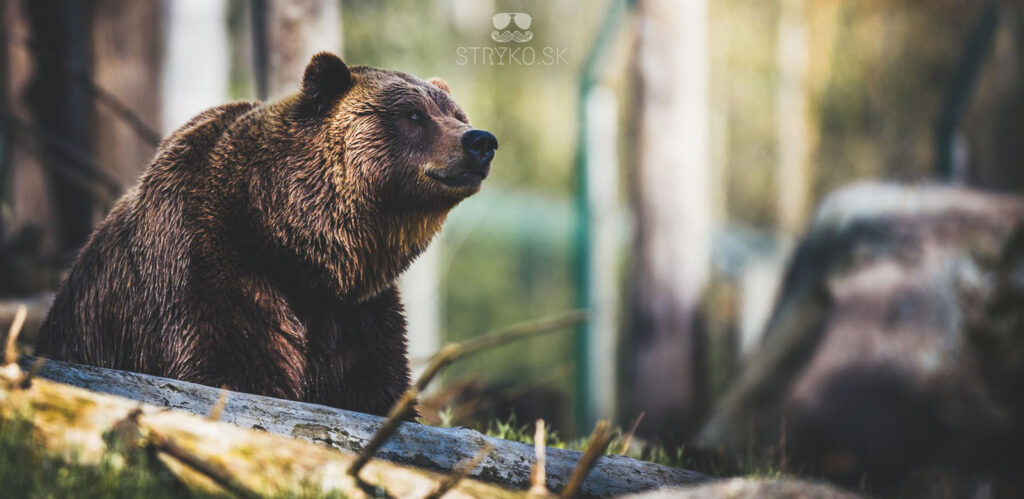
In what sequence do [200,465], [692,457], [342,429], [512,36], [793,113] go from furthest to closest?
[793,113]
[512,36]
[692,457]
[342,429]
[200,465]

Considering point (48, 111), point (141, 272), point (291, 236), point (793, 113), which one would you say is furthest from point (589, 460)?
point (793, 113)

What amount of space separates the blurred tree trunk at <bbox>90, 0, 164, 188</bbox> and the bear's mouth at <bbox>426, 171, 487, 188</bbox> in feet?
19.5

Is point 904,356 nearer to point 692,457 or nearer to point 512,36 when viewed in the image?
point 692,457

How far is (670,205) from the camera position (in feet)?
25.9

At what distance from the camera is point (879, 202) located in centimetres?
748

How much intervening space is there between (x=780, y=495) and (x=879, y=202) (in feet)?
18.6

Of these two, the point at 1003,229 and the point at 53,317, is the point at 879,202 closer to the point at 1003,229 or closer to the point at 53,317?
the point at 1003,229

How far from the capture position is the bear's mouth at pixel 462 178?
322 centimetres

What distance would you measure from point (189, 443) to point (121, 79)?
6874mm

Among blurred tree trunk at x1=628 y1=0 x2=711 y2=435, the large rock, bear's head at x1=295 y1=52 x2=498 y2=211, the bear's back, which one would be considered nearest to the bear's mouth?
bear's head at x1=295 y1=52 x2=498 y2=211

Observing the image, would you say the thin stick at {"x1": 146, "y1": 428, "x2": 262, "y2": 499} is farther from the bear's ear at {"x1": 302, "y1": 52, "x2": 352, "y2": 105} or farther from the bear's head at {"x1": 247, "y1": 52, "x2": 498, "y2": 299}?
the bear's ear at {"x1": 302, "y1": 52, "x2": 352, "y2": 105}

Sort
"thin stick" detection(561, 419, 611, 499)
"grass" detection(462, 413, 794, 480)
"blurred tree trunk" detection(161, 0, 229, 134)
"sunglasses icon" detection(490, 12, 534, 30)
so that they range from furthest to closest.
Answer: "blurred tree trunk" detection(161, 0, 229, 134)
"sunglasses icon" detection(490, 12, 534, 30)
"grass" detection(462, 413, 794, 480)
"thin stick" detection(561, 419, 611, 499)

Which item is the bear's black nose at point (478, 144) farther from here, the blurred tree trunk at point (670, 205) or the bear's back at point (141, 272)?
the blurred tree trunk at point (670, 205)

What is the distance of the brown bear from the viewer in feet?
10.3
